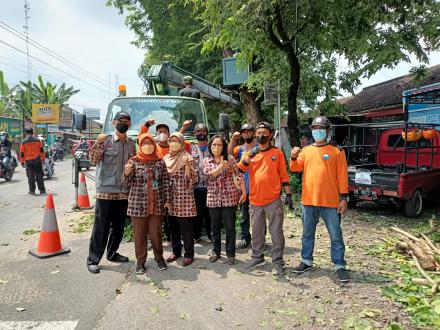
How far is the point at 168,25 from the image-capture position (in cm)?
1838

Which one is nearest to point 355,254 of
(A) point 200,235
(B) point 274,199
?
(B) point 274,199

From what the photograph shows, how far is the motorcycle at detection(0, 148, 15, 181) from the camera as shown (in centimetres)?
1397

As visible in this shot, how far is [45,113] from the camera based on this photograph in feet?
122

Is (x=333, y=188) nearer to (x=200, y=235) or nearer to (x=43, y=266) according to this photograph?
(x=200, y=235)

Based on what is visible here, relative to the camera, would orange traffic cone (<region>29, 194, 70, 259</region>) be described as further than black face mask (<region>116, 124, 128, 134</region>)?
Yes

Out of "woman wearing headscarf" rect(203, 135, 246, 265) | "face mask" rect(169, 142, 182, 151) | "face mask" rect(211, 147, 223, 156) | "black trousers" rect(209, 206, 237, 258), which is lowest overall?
"black trousers" rect(209, 206, 237, 258)

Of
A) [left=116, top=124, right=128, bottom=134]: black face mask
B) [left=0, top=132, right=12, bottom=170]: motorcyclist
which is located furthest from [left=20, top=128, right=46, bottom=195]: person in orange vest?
[left=116, top=124, right=128, bottom=134]: black face mask

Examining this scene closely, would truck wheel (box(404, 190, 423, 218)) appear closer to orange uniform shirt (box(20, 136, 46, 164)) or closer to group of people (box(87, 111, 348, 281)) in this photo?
group of people (box(87, 111, 348, 281))

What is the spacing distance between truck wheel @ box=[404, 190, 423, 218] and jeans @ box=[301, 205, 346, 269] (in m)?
4.43

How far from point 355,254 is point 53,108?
3786cm

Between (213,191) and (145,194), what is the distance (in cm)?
92

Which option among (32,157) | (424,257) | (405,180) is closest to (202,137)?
(424,257)

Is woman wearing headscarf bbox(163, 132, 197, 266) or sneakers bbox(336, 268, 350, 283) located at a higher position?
woman wearing headscarf bbox(163, 132, 197, 266)

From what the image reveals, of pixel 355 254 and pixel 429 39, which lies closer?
pixel 355 254
